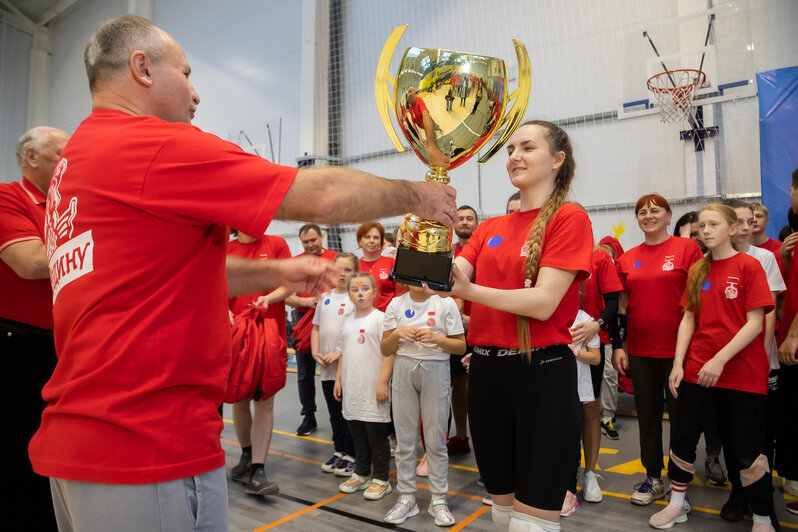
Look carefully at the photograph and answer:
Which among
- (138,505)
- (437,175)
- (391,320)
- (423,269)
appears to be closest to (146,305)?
(138,505)

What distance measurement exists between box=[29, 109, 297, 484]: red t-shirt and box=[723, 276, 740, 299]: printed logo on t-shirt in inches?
104

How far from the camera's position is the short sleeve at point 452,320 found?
3.21 m

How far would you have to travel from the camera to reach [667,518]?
284cm

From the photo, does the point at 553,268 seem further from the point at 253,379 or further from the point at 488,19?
the point at 488,19

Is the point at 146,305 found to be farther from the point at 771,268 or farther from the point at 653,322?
the point at 771,268

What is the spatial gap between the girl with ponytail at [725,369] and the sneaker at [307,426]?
306 centimetres

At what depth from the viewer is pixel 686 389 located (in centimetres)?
285

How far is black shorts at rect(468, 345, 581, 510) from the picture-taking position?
1610mm

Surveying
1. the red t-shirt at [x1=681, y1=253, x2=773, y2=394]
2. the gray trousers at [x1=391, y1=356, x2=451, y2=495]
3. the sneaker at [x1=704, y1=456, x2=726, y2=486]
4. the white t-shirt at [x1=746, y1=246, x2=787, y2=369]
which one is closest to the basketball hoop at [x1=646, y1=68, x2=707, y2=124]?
the white t-shirt at [x1=746, y1=246, x2=787, y2=369]

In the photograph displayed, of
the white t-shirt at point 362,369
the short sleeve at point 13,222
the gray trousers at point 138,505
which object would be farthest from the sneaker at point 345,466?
the gray trousers at point 138,505

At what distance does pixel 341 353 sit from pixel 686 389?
2.20m

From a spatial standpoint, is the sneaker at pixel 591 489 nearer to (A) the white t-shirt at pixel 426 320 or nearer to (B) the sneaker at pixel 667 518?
(B) the sneaker at pixel 667 518

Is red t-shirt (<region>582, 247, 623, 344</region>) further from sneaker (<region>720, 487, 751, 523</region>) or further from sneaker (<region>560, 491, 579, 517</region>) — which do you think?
sneaker (<region>720, 487, 751, 523</region>)

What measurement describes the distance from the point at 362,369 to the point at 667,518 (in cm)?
192
